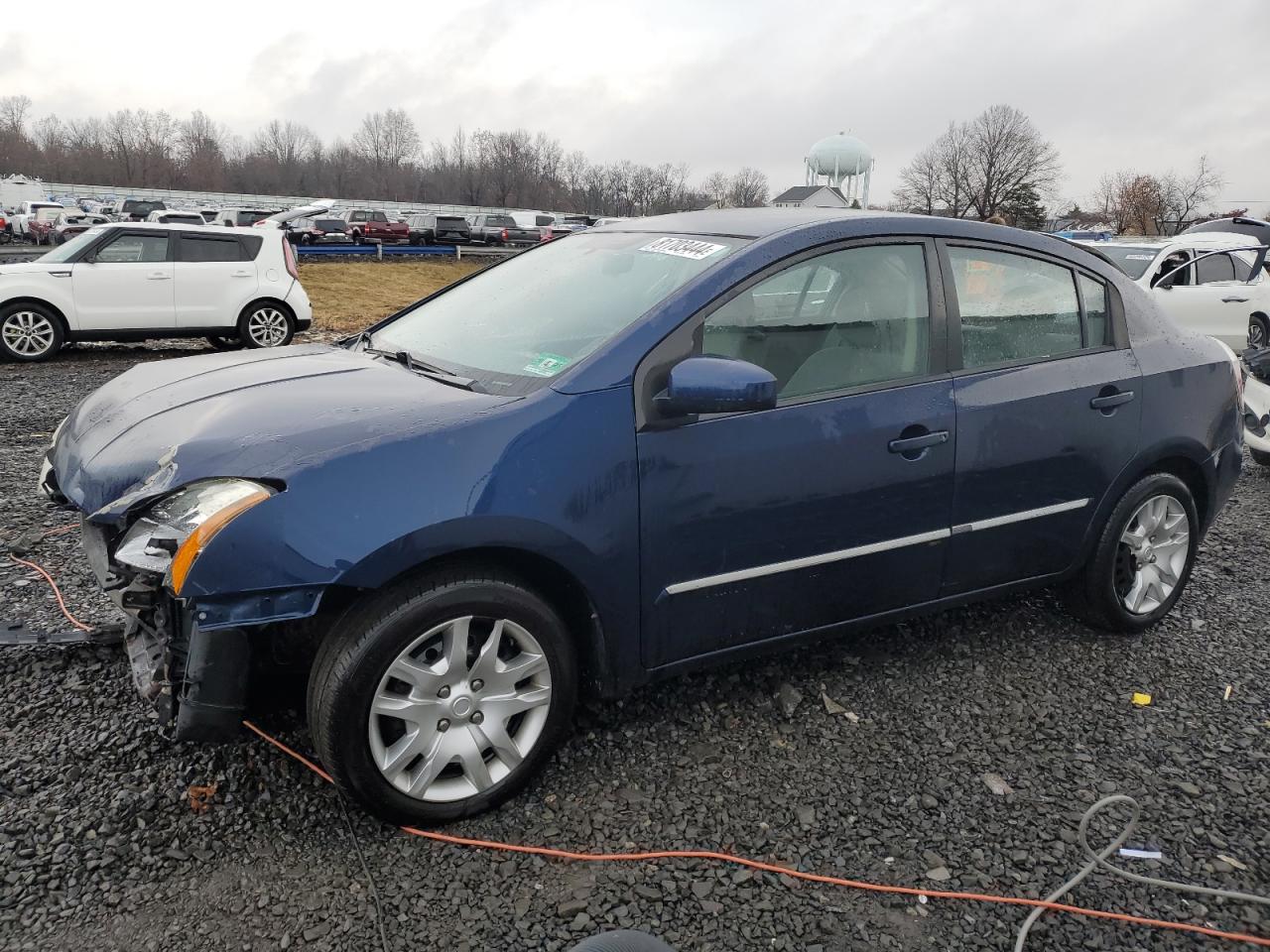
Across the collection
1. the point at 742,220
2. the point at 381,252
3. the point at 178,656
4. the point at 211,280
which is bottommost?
the point at 178,656

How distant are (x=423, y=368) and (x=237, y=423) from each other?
25.9 inches

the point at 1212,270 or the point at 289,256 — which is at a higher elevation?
the point at 289,256

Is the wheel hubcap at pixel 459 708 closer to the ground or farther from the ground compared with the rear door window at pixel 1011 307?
closer to the ground

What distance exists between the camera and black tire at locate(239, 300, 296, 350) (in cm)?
1177

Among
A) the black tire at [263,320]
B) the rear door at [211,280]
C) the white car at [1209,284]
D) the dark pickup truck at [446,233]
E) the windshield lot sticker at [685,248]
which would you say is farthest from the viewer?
the dark pickup truck at [446,233]

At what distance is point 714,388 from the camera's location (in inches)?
99.2

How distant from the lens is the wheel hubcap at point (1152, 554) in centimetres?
373

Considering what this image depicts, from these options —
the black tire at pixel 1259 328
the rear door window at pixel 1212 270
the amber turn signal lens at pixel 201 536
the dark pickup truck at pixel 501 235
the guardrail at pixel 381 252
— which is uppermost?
the dark pickup truck at pixel 501 235

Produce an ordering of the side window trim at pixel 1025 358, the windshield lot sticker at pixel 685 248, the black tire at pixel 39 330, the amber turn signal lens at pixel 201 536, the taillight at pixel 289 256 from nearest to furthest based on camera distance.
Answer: the amber turn signal lens at pixel 201 536
the windshield lot sticker at pixel 685 248
the side window trim at pixel 1025 358
the black tire at pixel 39 330
the taillight at pixel 289 256

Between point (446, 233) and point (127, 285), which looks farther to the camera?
point (446, 233)

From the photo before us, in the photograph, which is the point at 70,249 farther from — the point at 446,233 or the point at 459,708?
the point at 446,233

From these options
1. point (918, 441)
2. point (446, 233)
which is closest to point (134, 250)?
point (918, 441)

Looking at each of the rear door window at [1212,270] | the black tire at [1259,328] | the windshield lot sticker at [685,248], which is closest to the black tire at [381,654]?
the windshield lot sticker at [685,248]

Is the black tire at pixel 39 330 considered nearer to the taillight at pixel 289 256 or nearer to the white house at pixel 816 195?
the taillight at pixel 289 256
